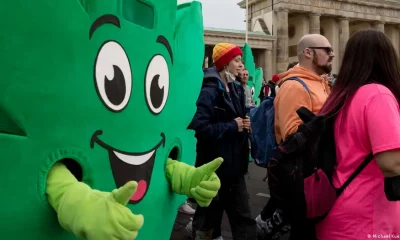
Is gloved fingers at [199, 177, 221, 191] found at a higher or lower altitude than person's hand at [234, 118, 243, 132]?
lower

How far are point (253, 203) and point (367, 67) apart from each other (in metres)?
3.31

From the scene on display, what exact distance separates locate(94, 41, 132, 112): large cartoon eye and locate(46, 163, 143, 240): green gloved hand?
0.33m

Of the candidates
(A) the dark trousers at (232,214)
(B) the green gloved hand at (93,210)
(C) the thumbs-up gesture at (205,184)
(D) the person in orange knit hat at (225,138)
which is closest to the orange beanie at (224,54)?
(D) the person in orange knit hat at (225,138)

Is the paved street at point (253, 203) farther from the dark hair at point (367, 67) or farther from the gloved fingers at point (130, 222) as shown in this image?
the gloved fingers at point (130, 222)

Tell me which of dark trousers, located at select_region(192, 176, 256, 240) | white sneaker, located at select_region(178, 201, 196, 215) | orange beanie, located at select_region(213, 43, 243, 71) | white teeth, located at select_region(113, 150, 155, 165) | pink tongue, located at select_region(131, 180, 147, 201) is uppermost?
orange beanie, located at select_region(213, 43, 243, 71)

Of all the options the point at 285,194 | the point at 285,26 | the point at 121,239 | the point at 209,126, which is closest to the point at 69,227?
the point at 121,239

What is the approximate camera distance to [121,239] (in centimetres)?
121

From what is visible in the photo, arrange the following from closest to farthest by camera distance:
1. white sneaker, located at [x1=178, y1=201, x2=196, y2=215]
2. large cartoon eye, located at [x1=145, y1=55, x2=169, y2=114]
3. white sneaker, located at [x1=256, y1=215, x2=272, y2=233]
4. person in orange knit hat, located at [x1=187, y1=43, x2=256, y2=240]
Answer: large cartoon eye, located at [x1=145, y1=55, x2=169, y2=114] → person in orange knit hat, located at [x1=187, y1=43, x2=256, y2=240] → white sneaker, located at [x1=256, y1=215, x2=272, y2=233] → white sneaker, located at [x1=178, y1=201, x2=196, y2=215]

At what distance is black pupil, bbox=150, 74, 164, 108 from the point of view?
65.9 inches

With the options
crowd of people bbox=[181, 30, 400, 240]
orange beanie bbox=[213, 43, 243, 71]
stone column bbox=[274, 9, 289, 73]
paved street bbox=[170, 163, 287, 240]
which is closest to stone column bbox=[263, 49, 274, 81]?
stone column bbox=[274, 9, 289, 73]

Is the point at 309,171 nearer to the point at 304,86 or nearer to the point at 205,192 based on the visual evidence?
the point at 205,192

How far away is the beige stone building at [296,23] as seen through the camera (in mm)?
27016

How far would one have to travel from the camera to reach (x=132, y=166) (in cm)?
159

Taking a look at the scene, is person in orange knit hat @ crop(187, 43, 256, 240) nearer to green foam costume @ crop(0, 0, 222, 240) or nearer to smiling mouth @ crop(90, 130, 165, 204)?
green foam costume @ crop(0, 0, 222, 240)
